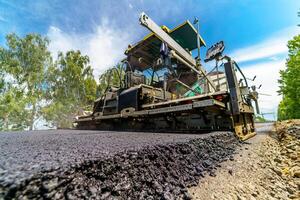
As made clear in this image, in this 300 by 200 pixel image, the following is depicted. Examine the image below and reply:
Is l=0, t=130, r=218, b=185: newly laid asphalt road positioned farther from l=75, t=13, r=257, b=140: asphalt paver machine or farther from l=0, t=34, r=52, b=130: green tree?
l=0, t=34, r=52, b=130: green tree

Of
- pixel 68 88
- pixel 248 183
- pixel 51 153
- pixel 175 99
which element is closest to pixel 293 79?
Answer: pixel 175 99

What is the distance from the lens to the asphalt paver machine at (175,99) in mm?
2512

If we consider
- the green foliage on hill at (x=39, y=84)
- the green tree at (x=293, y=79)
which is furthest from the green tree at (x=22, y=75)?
the green tree at (x=293, y=79)

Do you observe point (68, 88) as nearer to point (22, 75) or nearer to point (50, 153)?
point (22, 75)

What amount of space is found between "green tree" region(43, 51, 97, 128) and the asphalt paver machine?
14236 mm

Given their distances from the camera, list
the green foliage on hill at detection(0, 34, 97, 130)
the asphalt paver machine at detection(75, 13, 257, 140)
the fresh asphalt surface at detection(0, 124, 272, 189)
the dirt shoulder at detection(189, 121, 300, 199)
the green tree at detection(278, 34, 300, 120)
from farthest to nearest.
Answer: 1. the green foliage on hill at detection(0, 34, 97, 130)
2. the green tree at detection(278, 34, 300, 120)
3. the asphalt paver machine at detection(75, 13, 257, 140)
4. the dirt shoulder at detection(189, 121, 300, 199)
5. the fresh asphalt surface at detection(0, 124, 272, 189)

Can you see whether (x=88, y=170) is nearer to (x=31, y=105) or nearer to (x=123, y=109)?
(x=123, y=109)

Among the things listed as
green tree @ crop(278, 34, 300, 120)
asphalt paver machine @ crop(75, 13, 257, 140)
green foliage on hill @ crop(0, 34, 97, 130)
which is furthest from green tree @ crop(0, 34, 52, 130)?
green tree @ crop(278, 34, 300, 120)

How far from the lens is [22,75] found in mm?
16359

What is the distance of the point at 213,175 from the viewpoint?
1.18 m

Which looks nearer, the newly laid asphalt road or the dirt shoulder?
the newly laid asphalt road

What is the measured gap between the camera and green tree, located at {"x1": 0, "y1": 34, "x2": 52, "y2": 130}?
1498 centimetres

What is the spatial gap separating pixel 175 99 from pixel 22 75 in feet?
65.3

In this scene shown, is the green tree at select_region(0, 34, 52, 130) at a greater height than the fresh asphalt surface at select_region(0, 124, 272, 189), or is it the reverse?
the green tree at select_region(0, 34, 52, 130)
